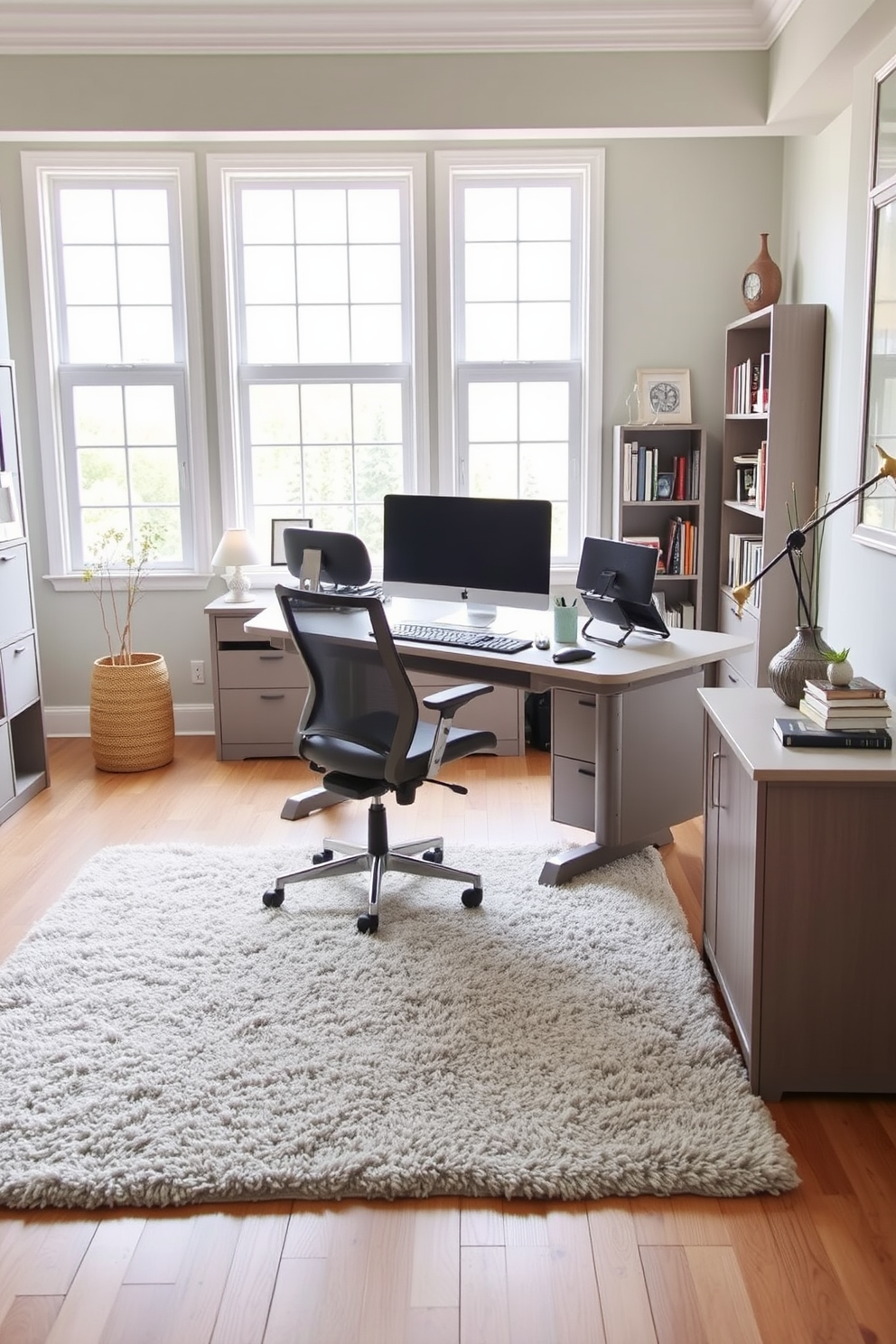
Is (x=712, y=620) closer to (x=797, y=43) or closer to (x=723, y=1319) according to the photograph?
(x=797, y=43)

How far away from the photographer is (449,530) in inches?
162

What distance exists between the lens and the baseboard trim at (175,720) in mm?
5703

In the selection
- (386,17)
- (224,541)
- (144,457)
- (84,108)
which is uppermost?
(386,17)

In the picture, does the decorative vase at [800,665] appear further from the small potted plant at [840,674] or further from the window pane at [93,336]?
the window pane at [93,336]

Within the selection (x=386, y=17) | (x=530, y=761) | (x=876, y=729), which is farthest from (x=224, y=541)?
(x=876, y=729)

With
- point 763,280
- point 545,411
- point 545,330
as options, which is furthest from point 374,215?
point 763,280

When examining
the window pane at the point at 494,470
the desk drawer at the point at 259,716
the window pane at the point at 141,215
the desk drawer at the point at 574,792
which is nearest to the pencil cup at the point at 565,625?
the desk drawer at the point at 574,792

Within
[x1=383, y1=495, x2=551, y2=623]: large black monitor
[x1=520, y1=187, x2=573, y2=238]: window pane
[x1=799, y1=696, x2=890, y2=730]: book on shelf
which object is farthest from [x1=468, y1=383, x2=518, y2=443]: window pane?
[x1=799, y1=696, x2=890, y2=730]: book on shelf

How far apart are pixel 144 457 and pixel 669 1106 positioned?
4.07 metres

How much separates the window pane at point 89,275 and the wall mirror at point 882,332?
3.55 meters

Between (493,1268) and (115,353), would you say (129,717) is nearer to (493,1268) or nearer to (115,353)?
(115,353)

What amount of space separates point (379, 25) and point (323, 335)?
157 centimetres

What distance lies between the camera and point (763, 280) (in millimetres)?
4805

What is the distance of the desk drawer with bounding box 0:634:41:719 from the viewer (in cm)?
460
